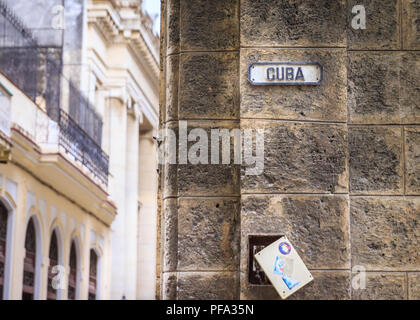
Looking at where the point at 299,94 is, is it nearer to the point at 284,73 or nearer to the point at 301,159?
the point at 284,73

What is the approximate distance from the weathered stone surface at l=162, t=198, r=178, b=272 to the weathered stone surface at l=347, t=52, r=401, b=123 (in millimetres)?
1073

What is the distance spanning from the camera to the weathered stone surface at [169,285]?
5.76m

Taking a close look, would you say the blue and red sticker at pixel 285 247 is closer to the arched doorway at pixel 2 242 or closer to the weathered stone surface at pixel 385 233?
the weathered stone surface at pixel 385 233

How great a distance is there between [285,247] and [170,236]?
0.67m

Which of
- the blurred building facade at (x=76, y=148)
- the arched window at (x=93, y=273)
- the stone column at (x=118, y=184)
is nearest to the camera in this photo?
the blurred building facade at (x=76, y=148)

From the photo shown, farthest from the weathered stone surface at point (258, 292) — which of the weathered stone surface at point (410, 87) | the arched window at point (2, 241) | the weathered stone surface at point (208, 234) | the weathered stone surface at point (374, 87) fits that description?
the arched window at point (2, 241)

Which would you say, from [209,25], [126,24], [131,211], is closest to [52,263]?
[131,211]

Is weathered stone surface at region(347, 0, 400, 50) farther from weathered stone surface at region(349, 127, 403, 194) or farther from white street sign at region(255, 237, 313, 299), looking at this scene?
white street sign at region(255, 237, 313, 299)

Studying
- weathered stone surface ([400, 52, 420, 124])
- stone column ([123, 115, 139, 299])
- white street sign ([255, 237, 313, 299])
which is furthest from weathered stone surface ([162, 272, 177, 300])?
stone column ([123, 115, 139, 299])

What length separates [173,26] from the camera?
6109 millimetres

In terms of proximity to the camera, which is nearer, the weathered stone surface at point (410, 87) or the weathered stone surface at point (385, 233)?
the weathered stone surface at point (385, 233)

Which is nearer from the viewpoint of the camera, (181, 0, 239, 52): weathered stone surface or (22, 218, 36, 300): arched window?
(181, 0, 239, 52): weathered stone surface

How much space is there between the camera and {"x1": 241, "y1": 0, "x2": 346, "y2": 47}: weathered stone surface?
5.84 meters
